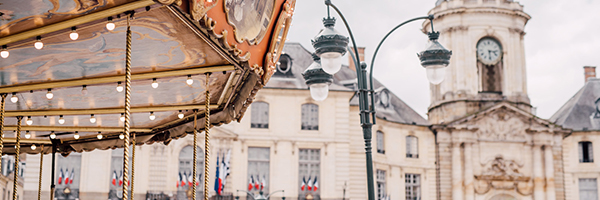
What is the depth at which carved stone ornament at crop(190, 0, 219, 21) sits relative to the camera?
19.5 ft

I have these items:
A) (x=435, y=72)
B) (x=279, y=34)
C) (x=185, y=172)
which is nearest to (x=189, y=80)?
(x=279, y=34)

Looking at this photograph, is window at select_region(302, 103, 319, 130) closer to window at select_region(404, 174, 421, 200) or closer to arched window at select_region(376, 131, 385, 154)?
arched window at select_region(376, 131, 385, 154)

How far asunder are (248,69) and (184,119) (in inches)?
155

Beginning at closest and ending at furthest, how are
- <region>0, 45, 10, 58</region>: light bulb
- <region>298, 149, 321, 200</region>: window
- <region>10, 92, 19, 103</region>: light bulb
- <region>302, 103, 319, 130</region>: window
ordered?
<region>0, 45, 10, 58</region>: light bulb
<region>10, 92, 19, 103</region>: light bulb
<region>298, 149, 321, 200</region>: window
<region>302, 103, 319, 130</region>: window

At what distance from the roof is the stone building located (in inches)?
2.9

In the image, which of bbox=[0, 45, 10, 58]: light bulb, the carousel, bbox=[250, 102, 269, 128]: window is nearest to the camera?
the carousel

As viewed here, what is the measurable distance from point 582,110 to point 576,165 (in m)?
3.93

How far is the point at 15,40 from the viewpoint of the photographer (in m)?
6.72

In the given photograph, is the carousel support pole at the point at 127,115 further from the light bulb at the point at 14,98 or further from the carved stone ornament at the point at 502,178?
the carved stone ornament at the point at 502,178

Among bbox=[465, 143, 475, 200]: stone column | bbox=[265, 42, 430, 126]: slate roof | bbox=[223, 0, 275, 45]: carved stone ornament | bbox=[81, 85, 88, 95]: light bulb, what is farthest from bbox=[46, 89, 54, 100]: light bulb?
bbox=[465, 143, 475, 200]: stone column

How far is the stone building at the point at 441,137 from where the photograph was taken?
34.0 m

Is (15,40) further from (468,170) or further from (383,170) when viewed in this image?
(468,170)

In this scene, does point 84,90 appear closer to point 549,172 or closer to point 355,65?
point 355,65

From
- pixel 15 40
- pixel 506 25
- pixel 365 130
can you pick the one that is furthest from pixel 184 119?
pixel 506 25
